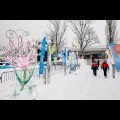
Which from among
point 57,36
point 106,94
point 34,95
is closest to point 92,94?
point 106,94

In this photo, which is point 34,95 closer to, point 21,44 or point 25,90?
point 25,90

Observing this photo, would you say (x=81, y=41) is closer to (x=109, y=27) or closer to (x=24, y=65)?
(x=109, y=27)

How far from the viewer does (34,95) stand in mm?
8016

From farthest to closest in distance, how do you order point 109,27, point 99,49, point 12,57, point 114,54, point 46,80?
point 99,49
point 109,27
point 114,54
point 46,80
point 12,57

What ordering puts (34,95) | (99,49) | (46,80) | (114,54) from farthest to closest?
(99,49)
(114,54)
(46,80)
(34,95)

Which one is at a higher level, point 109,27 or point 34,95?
point 109,27

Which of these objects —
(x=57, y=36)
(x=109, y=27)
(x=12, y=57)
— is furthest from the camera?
(x=57, y=36)

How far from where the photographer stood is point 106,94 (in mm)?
8477

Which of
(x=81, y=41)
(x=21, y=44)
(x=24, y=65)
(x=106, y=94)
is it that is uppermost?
(x=81, y=41)

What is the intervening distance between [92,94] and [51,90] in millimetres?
1909

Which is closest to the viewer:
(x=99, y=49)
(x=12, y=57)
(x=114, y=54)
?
(x=12, y=57)

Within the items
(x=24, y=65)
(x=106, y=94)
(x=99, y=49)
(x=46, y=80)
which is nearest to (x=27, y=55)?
(x=24, y=65)

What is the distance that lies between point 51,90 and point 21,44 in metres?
2.51

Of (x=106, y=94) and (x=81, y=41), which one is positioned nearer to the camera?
(x=106, y=94)
